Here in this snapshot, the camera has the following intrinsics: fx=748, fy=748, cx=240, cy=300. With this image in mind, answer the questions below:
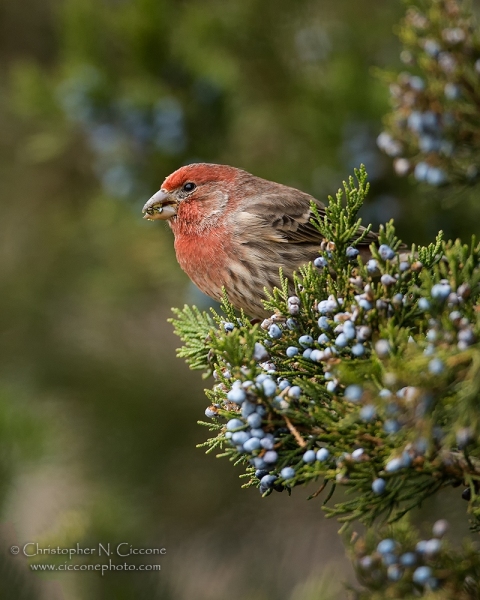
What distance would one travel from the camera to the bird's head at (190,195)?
182 inches

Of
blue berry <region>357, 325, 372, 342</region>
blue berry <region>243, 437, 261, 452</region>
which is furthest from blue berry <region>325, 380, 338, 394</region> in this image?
blue berry <region>243, 437, 261, 452</region>

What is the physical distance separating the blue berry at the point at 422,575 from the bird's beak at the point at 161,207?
10.6ft

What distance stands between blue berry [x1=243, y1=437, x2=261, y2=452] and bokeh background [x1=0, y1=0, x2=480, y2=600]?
2.65 meters

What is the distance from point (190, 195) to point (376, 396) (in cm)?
306

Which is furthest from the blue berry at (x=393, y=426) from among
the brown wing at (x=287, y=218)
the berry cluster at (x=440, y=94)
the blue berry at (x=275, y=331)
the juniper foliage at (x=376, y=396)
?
the brown wing at (x=287, y=218)

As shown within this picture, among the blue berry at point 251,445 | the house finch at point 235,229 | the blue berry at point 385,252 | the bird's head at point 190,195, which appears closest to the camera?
the blue berry at point 251,445

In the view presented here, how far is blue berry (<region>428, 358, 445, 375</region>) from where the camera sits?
1712mm

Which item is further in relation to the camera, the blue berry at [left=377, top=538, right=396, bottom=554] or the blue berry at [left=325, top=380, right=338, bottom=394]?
the blue berry at [left=325, top=380, right=338, bottom=394]

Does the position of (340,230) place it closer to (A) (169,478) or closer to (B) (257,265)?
(B) (257,265)

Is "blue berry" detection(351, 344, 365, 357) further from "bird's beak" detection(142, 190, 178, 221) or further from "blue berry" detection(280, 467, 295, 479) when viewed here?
"bird's beak" detection(142, 190, 178, 221)

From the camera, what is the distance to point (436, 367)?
1.71 metres

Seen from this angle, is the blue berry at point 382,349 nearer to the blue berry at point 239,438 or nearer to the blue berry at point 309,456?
the blue berry at point 309,456

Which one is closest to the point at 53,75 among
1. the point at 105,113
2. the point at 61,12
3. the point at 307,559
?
the point at 61,12

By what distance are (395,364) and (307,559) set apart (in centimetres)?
438
